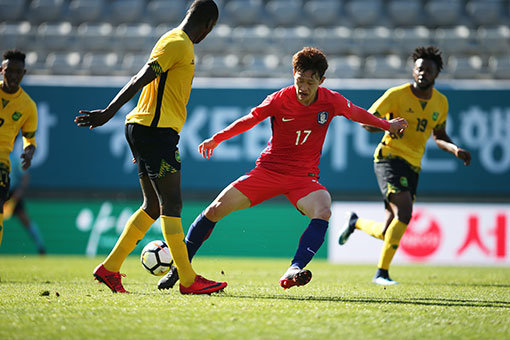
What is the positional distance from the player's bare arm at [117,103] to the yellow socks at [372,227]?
12.3 ft

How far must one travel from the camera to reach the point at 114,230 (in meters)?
12.5

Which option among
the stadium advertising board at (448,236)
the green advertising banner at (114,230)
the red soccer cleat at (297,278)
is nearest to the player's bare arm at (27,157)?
the red soccer cleat at (297,278)

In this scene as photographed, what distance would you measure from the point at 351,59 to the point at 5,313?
12.3m

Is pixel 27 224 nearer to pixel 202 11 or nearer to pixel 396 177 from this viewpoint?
pixel 396 177

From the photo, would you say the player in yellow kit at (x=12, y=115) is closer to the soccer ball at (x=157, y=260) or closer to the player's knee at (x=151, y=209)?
the soccer ball at (x=157, y=260)

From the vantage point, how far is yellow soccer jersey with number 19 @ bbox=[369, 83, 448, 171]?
689 cm

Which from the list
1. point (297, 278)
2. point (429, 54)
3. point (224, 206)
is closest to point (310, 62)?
point (224, 206)

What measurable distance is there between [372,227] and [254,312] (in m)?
3.87

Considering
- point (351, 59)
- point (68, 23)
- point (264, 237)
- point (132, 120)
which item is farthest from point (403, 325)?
point (68, 23)

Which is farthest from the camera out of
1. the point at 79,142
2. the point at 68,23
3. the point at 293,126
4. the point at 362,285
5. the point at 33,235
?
the point at 68,23

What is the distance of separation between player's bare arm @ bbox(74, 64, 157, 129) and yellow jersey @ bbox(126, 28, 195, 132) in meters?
0.13

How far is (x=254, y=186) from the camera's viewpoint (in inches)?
211

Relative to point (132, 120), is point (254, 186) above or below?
below

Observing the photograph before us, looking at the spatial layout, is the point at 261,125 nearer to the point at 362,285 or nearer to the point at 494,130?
the point at 494,130
